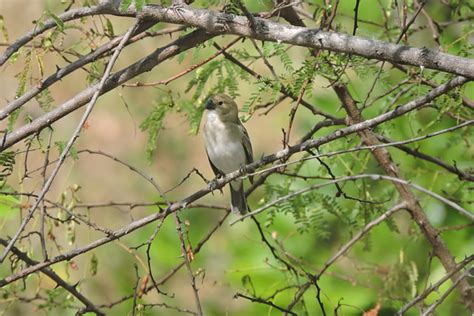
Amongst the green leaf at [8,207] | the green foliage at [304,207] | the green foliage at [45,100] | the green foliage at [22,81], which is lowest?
the green foliage at [304,207]

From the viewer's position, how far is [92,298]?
777 cm

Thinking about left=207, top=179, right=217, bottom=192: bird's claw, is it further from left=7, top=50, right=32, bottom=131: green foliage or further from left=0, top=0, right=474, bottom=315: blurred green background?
left=7, top=50, right=32, bottom=131: green foliage

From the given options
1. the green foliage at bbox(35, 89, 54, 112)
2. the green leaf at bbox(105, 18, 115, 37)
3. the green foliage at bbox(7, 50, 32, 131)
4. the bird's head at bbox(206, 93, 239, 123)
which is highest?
the bird's head at bbox(206, 93, 239, 123)

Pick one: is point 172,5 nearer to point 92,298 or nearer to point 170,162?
point 92,298

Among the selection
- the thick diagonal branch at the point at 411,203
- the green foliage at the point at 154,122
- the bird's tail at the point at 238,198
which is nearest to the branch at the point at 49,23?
the green foliage at the point at 154,122

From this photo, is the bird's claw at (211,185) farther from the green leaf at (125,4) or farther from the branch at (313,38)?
the green leaf at (125,4)

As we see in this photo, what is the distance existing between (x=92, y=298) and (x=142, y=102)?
2.07 meters

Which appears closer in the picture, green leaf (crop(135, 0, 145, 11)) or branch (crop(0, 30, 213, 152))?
green leaf (crop(135, 0, 145, 11))

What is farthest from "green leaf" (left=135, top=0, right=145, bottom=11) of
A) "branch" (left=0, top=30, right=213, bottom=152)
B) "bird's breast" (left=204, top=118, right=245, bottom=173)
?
"bird's breast" (left=204, top=118, right=245, bottom=173)

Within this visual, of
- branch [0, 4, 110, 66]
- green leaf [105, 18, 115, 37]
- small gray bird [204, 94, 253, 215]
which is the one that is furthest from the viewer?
small gray bird [204, 94, 253, 215]

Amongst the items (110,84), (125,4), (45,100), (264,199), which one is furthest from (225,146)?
(125,4)

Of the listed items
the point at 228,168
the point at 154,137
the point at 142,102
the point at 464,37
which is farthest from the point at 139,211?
the point at 464,37

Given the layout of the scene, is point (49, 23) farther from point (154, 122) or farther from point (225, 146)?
point (225, 146)

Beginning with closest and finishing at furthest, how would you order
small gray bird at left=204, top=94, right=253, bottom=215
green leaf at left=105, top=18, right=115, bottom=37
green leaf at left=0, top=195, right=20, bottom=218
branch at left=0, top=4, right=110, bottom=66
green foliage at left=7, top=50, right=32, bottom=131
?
1. branch at left=0, top=4, right=110, bottom=66
2. green foliage at left=7, top=50, right=32, bottom=131
3. green leaf at left=105, top=18, right=115, bottom=37
4. green leaf at left=0, top=195, right=20, bottom=218
5. small gray bird at left=204, top=94, right=253, bottom=215
